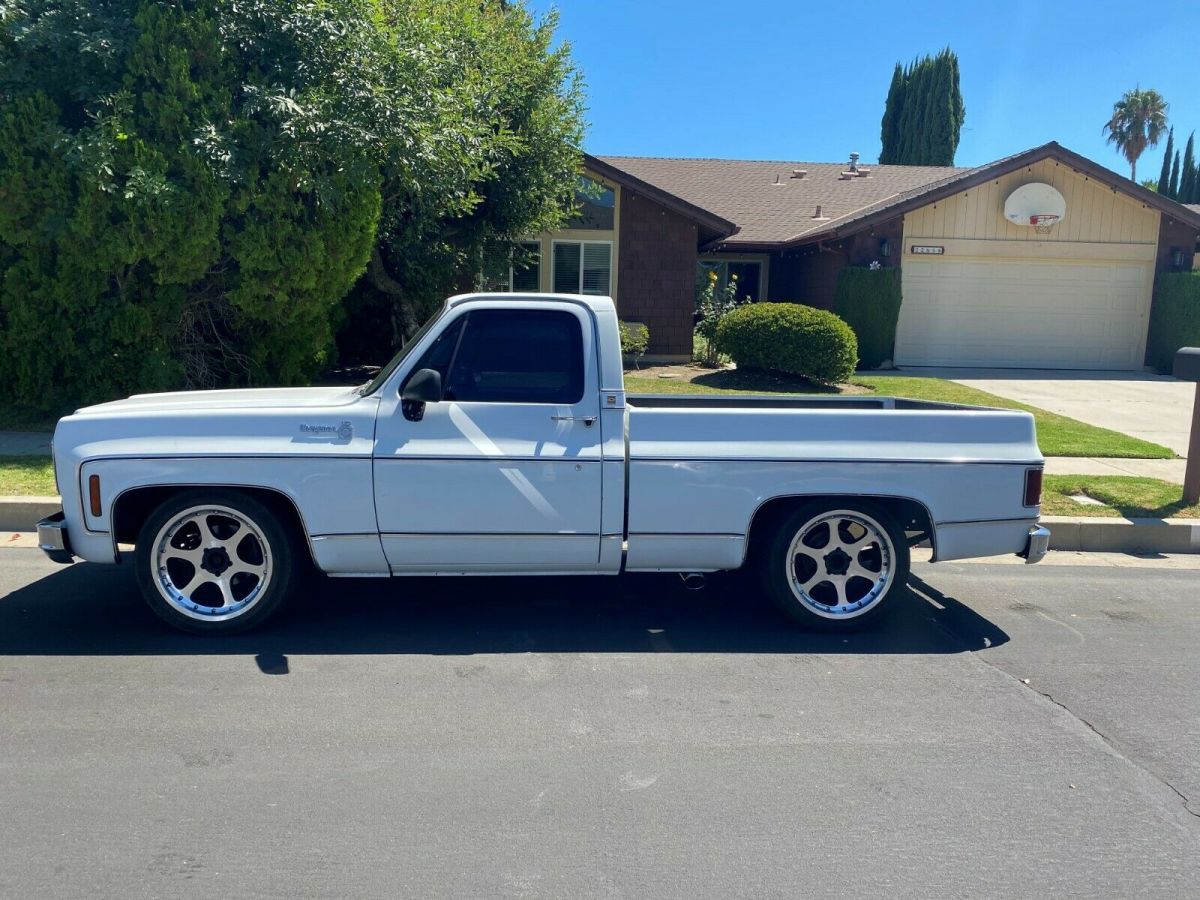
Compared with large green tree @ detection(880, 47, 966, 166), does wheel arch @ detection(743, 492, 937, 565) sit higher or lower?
lower

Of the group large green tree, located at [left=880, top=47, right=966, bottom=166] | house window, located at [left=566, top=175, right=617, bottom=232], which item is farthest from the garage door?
large green tree, located at [left=880, top=47, right=966, bottom=166]

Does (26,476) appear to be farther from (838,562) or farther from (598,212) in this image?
(598,212)

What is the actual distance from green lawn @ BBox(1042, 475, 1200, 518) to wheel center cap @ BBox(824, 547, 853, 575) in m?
3.53

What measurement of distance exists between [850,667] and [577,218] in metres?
15.4

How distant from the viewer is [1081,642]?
19.0ft

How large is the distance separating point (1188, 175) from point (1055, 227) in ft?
112

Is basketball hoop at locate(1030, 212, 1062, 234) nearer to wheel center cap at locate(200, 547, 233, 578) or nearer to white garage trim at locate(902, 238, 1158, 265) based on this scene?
white garage trim at locate(902, 238, 1158, 265)

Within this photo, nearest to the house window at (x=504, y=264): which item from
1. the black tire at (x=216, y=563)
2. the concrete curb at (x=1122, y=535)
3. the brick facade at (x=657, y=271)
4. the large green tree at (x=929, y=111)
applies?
the brick facade at (x=657, y=271)

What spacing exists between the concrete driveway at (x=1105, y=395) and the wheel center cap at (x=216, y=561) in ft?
35.2

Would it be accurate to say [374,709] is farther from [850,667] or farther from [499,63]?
[499,63]

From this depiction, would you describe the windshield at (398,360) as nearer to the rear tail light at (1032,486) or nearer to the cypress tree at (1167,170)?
the rear tail light at (1032,486)

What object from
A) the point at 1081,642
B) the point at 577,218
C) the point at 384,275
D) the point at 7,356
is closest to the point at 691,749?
the point at 1081,642

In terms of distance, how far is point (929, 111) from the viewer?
44031 mm

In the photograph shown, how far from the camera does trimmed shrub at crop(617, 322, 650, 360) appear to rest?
18.5 metres
